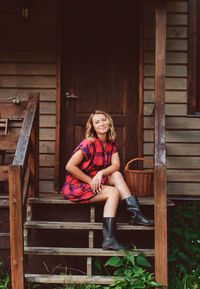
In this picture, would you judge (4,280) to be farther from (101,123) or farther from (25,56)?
(25,56)

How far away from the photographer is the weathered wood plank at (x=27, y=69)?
A: 4.58 metres

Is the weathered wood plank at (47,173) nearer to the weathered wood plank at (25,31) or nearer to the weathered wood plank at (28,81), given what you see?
the weathered wood plank at (28,81)

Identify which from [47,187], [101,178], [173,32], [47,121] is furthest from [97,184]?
[173,32]

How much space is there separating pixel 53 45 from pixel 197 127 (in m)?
2.27

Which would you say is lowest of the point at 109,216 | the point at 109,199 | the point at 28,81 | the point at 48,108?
the point at 109,216

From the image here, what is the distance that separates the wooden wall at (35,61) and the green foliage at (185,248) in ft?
5.75

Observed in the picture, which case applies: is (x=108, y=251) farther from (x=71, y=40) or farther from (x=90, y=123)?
(x=71, y=40)

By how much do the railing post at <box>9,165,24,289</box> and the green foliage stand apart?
4.76 feet

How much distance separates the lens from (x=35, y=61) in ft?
15.0

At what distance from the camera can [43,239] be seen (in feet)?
11.4

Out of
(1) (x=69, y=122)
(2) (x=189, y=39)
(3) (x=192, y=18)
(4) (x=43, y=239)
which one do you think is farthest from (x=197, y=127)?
(4) (x=43, y=239)

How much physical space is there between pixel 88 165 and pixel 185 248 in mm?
1476

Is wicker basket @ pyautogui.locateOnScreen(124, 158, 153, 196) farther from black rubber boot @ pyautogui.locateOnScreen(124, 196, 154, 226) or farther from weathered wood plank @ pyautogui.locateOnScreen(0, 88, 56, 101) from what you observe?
weathered wood plank @ pyautogui.locateOnScreen(0, 88, 56, 101)

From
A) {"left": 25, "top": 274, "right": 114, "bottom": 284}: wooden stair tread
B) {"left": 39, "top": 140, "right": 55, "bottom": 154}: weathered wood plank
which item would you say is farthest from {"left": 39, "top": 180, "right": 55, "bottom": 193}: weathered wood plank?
{"left": 25, "top": 274, "right": 114, "bottom": 284}: wooden stair tread
